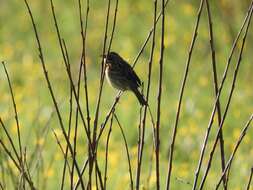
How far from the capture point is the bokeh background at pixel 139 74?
771 cm

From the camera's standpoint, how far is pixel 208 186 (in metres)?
7.13

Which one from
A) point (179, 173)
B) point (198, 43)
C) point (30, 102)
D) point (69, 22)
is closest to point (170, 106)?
point (30, 102)

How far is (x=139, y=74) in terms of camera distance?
11.6 m

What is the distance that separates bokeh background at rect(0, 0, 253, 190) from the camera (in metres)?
7.71

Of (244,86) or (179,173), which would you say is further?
(244,86)

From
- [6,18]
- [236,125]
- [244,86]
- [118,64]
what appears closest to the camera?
[118,64]

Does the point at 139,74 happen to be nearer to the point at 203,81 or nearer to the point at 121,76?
the point at 203,81

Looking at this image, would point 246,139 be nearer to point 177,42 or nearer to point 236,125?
point 236,125

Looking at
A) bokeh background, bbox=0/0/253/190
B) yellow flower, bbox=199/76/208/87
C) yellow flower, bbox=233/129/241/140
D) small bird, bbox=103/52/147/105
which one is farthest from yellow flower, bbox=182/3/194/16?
small bird, bbox=103/52/147/105

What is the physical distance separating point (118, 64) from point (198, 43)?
27.1 ft

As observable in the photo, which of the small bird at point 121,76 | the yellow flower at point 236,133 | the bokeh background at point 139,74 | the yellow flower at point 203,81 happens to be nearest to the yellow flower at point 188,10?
the bokeh background at point 139,74

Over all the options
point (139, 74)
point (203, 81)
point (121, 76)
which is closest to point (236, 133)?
point (203, 81)

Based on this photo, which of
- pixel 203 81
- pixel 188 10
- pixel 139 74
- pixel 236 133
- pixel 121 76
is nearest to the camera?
pixel 121 76

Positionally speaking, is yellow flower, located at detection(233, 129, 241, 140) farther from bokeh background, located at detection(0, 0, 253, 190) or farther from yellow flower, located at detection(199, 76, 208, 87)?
yellow flower, located at detection(199, 76, 208, 87)
